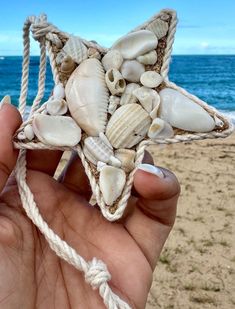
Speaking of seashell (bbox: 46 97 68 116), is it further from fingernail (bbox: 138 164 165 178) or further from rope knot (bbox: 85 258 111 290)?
rope knot (bbox: 85 258 111 290)

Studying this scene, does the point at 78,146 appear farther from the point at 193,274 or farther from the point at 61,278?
the point at 193,274

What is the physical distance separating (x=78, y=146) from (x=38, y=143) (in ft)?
0.33

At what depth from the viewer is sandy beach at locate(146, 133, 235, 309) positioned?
3.21 m

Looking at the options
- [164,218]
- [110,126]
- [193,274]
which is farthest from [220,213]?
[110,126]

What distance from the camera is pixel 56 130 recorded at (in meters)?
1.14

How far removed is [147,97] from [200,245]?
2862 millimetres

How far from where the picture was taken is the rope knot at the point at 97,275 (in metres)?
1.11

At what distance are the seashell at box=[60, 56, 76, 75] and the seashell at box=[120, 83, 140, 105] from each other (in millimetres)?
156

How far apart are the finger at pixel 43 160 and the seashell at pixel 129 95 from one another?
31cm

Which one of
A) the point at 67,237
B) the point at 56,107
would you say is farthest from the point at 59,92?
the point at 67,237

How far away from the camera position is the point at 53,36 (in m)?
1.21

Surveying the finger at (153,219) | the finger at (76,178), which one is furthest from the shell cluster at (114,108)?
the finger at (76,178)

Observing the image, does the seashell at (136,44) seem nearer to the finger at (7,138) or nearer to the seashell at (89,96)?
the seashell at (89,96)

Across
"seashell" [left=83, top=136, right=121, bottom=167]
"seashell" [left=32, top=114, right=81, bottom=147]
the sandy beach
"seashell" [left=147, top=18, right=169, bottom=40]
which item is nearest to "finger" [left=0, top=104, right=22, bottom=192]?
"seashell" [left=32, top=114, right=81, bottom=147]
